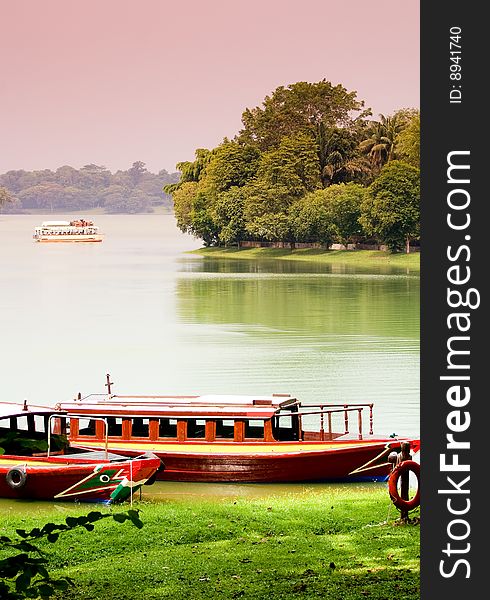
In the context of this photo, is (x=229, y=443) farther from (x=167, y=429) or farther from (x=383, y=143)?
(x=383, y=143)

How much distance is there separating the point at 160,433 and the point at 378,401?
896cm

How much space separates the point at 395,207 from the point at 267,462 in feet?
250

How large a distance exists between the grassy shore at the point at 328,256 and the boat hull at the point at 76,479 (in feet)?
222

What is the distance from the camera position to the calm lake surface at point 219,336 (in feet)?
98.8

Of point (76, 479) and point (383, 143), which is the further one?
point (383, 143)

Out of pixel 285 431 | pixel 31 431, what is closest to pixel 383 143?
pixel 285 431

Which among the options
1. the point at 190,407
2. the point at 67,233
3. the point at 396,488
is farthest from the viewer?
the point at 67,233

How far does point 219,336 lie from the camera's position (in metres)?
42.3

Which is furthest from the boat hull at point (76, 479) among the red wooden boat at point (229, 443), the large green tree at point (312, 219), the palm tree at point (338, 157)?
the palm tree at point (338, 157)

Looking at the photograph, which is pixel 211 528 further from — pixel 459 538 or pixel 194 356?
pixel 194 356

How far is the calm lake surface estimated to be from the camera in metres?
30.1

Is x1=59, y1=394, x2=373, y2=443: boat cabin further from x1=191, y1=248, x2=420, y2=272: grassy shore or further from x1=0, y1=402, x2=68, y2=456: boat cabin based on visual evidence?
x1=191, y1=248, x2=420, y2=272: grassy shore

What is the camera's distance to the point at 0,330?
4634 cm

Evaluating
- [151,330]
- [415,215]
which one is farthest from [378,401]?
[415,215]
